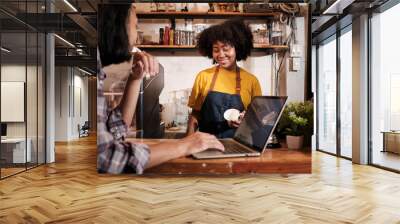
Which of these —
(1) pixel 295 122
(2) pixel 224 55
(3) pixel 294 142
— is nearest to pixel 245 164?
(3) pixel 294 142

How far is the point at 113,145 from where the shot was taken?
492 centimetres

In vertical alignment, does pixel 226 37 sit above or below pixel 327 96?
above

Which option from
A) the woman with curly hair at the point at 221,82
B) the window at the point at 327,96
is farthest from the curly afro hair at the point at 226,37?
the window at the point at 327,96

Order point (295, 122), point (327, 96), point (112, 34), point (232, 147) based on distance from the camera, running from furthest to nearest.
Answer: point (327, 96), point (295, 122), point (232, 147), point (112, 34)

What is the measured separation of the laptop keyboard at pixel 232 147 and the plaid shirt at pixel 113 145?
103cm

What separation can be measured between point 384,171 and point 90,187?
15.9ft

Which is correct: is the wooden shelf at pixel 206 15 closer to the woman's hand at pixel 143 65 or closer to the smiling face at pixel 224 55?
the smiling face at pixel 224 55

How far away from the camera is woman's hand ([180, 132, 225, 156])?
5.02 meters

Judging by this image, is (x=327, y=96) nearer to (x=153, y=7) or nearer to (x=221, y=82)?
(x=221, y=82)

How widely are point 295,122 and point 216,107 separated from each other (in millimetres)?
1120

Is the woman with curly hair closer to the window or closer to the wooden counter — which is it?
the wooden counter

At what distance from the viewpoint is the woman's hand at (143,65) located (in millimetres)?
4947

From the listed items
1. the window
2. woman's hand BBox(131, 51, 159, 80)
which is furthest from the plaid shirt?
the window

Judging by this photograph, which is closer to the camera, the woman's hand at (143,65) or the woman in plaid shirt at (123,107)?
the woman in plaid shirt at (123,107)
